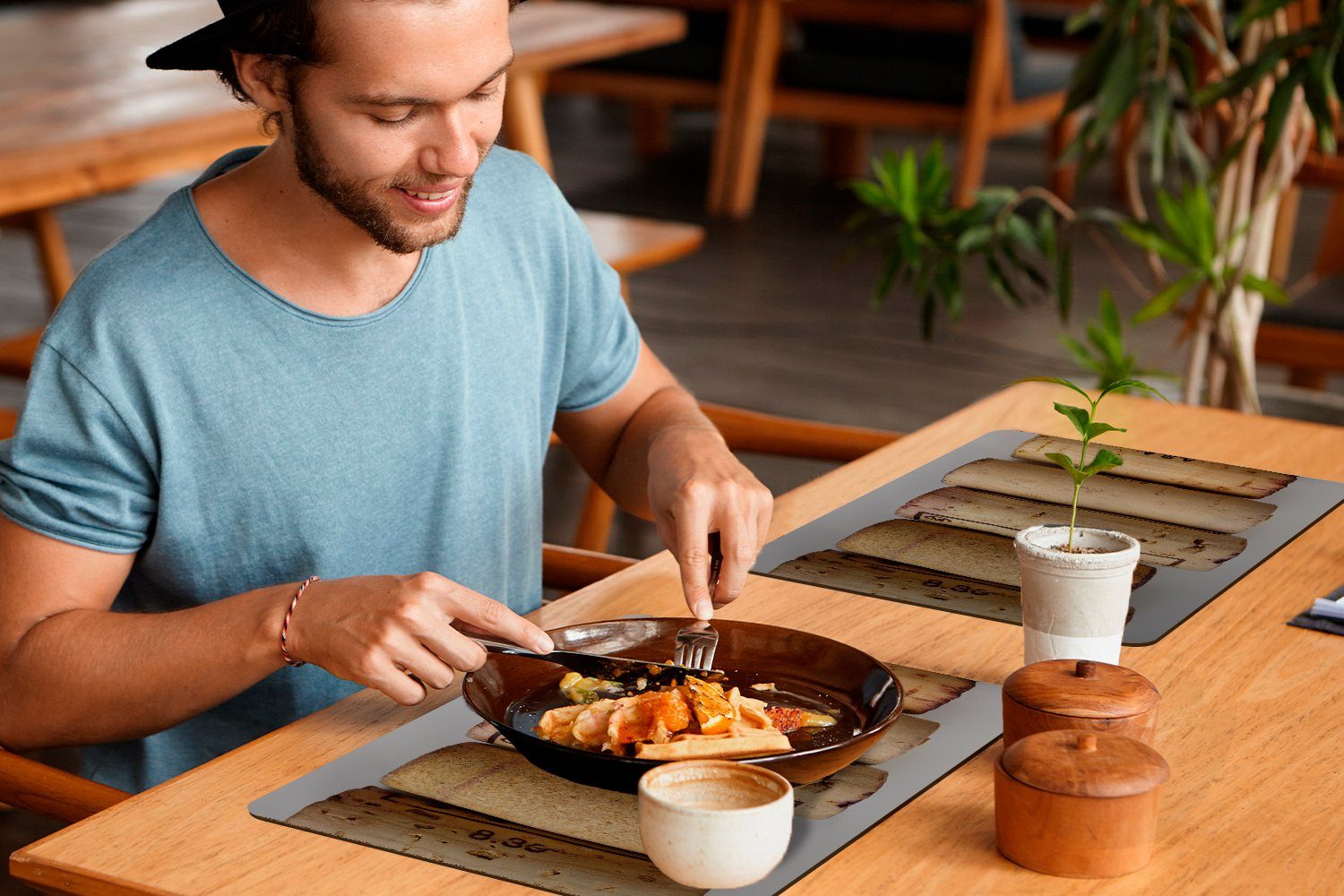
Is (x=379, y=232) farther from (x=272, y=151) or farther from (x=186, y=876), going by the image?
(x=186, y=876)

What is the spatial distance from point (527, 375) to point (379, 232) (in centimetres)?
30

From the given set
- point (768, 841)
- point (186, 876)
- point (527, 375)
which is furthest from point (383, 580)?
point (527, 375)

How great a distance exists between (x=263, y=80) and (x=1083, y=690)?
817mm

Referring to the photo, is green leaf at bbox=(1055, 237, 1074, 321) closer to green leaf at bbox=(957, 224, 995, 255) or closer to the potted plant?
green leaf at bbox=(957, 224, 995, 255)

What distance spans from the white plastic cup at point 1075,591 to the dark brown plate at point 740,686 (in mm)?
110

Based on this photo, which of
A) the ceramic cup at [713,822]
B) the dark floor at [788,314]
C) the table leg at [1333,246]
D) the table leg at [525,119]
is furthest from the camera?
the dark floor at [788,314]

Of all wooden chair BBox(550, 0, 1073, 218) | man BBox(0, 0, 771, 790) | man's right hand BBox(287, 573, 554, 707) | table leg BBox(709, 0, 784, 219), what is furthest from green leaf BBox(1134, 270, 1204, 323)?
table leg BBox(709, 0, 784, 219)

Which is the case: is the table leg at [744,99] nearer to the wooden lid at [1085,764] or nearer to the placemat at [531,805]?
the placemat at [531,805]

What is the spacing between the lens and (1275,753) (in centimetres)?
113

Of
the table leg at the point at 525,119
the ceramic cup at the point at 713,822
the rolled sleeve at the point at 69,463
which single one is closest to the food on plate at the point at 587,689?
the ceramic cup at the point at 713,822

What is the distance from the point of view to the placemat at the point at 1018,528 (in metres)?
1.41

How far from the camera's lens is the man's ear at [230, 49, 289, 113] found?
140 cm

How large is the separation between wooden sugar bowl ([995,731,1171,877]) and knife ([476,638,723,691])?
0.30m

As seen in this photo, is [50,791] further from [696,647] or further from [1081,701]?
[1081,701]
